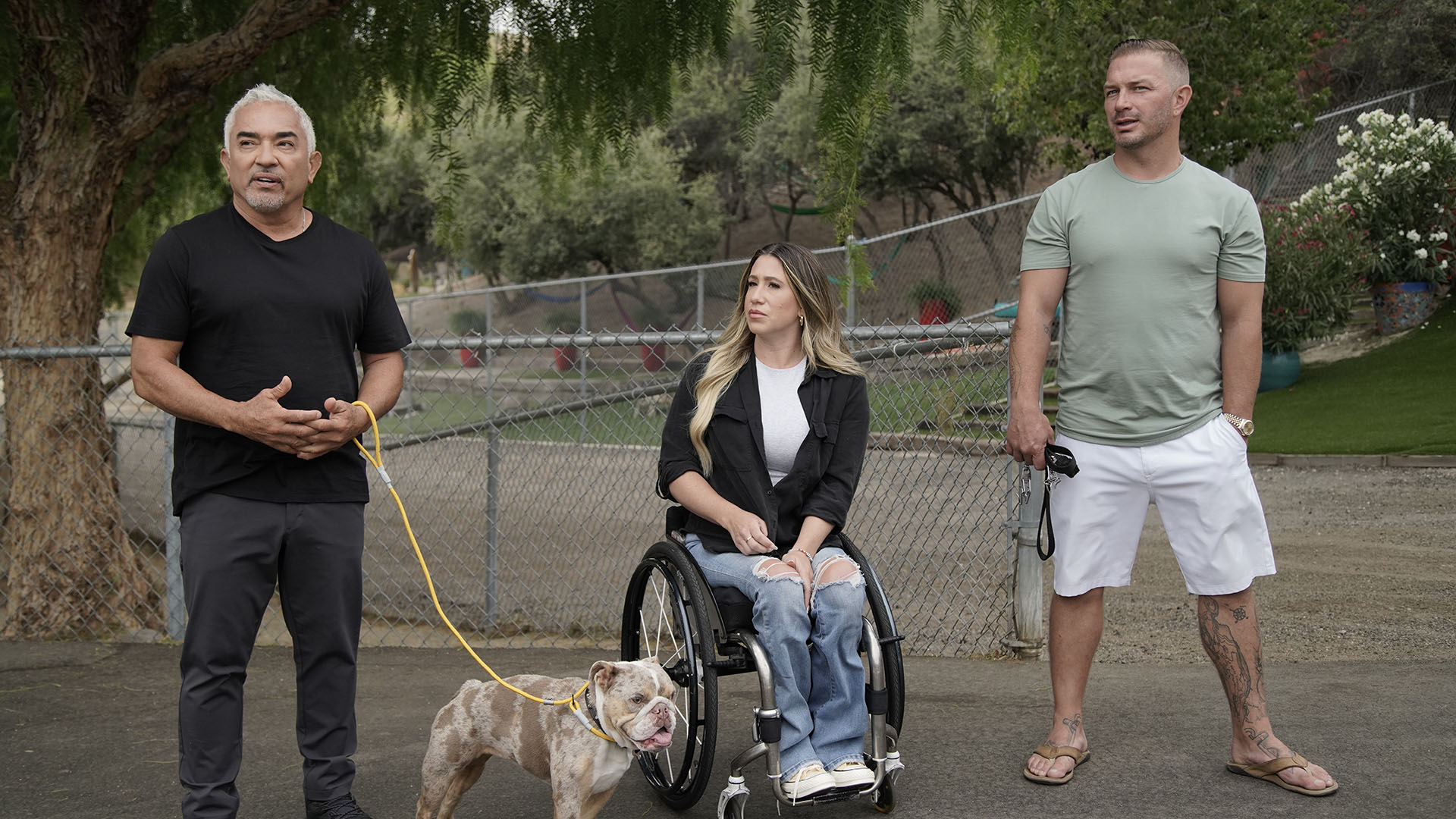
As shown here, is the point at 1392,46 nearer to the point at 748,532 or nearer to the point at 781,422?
the point at 781,422

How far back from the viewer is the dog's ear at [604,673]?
280cm

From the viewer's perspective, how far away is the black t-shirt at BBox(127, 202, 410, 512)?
291 cm

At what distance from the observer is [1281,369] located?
12805 mm

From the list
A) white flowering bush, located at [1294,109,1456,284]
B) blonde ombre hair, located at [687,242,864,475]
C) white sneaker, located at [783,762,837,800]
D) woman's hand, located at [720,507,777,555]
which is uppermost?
white flowering bush, located at [1294,109,1456,284]

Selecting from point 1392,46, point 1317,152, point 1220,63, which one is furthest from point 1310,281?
point 1392,46

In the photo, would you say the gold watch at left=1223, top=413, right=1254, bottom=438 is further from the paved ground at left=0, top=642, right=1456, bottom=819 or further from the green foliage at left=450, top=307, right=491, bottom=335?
the green foliage at left=450, top=307, right=491, bottom=335

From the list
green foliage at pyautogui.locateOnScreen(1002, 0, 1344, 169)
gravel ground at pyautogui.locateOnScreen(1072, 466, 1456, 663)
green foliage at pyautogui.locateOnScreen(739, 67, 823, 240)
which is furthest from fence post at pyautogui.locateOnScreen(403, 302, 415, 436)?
green foliage at pyautogui.locateOnScreen(739, 67, 823, 240)

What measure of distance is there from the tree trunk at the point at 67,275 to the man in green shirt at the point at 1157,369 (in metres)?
3.73

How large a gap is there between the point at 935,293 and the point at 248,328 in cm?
1392

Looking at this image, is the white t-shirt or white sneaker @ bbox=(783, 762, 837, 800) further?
the white t-shirt

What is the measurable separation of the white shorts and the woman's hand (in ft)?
3.03

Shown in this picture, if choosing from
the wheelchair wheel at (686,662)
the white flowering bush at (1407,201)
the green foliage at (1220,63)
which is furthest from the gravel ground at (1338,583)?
the green foliage at (1220,63)

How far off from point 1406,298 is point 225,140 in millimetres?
14261

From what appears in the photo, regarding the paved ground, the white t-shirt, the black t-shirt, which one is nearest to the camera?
the black t-shirt
